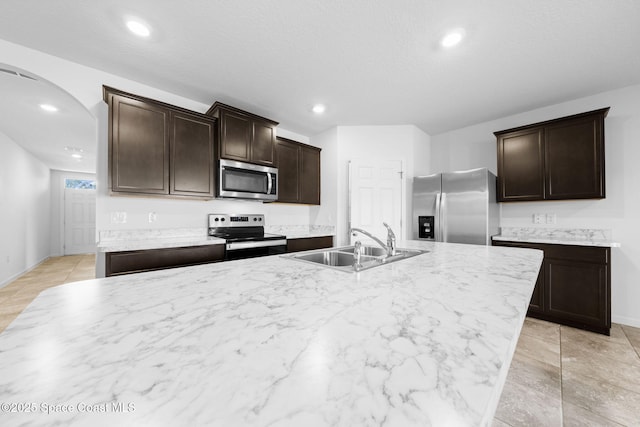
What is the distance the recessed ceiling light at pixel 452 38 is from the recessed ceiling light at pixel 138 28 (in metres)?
2.30

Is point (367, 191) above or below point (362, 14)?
below

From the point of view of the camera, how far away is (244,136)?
298 cm

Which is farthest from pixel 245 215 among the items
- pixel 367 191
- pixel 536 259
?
pixel 536 259

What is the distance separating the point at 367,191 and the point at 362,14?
2.40 meters

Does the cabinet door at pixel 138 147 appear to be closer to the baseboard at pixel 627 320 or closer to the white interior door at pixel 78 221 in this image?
the baseboard at pixel 627 320

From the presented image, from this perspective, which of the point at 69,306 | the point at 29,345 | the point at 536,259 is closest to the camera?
the point at 29,345

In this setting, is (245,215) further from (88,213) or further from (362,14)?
(88,213)

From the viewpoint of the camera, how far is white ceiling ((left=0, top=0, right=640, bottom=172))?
173 cm

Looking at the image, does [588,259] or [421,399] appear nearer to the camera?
[421,399]

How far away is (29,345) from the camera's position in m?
0.48

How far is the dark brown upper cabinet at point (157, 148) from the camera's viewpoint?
2.25 metres

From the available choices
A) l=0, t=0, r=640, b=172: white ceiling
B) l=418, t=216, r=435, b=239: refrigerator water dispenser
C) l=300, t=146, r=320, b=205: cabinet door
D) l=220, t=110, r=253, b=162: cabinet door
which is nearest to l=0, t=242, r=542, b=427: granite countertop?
l=0, t=0, r=640, b=172: white ceiling

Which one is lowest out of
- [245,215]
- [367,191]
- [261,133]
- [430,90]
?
[245,215]

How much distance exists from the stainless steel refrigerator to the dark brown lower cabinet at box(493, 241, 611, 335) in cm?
52
